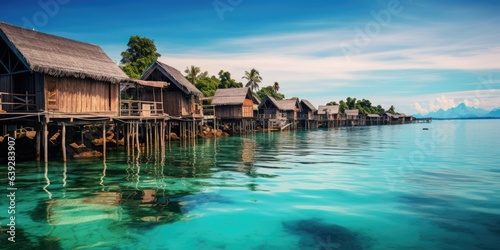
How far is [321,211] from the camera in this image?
377 inches

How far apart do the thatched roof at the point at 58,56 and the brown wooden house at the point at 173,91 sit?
7.96 metres

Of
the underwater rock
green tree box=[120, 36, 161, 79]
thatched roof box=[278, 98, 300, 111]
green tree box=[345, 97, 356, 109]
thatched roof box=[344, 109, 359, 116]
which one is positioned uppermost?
green tree box=[120, 36, 161, 79]

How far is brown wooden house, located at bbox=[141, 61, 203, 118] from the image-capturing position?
31.5 m

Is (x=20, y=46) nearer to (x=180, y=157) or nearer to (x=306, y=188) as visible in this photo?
(x=180, y=157)

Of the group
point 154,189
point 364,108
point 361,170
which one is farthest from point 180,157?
point 364,108

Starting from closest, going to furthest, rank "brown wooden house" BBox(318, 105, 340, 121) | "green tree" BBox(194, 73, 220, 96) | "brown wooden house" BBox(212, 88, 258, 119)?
"brown wooden house" BBox(212, 88, 258, 119)
"green tree" BBox(194, 73, 220, 96)
"brown wooden house" BBox(318, 105, 340, 121)

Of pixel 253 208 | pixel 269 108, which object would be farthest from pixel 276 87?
pixel 253 208

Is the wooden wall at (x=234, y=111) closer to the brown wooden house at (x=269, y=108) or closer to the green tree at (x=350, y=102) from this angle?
the brown wooden house at (x=269, y=108)

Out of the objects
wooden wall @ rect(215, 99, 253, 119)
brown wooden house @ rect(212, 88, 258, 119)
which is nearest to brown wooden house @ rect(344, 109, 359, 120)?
brown wooden house @ rect(212, 88, 258, 119)

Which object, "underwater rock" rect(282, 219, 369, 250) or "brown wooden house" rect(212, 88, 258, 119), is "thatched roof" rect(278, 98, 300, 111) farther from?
"underwater rock" rect(282, 219, 369, 250)

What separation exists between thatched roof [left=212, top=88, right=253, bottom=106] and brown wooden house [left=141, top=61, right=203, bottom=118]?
11.7m

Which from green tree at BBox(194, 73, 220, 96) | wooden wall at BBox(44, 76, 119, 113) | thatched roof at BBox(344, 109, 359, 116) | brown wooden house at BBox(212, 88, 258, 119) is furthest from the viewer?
thatched roof at BBox(344, 109, 359, 116)

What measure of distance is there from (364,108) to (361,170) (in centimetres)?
9994

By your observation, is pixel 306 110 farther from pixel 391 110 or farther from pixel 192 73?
Result: pixel 391 110
